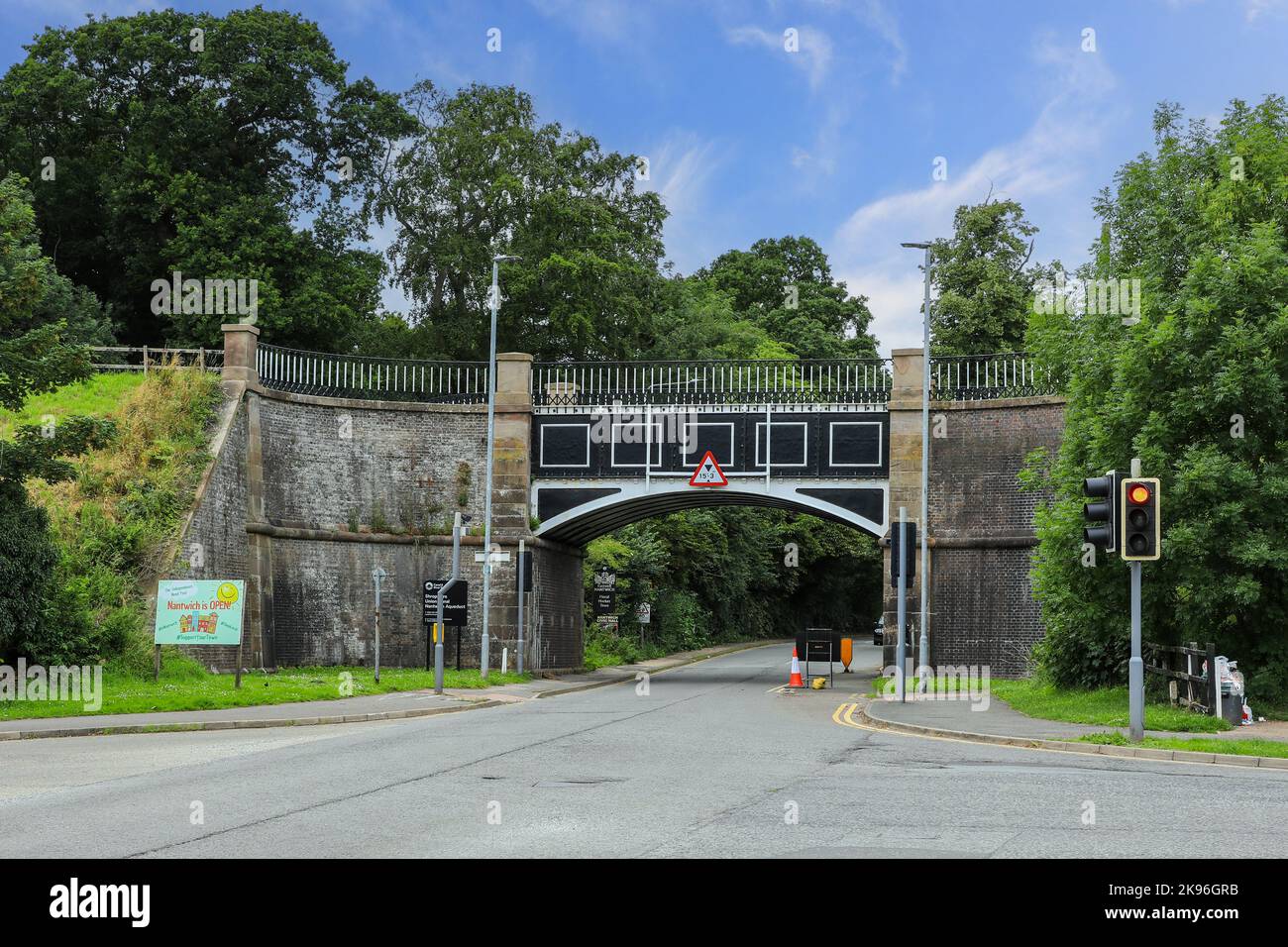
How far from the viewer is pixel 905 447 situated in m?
35.1

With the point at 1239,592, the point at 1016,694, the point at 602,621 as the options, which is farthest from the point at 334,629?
the point at 1239,592

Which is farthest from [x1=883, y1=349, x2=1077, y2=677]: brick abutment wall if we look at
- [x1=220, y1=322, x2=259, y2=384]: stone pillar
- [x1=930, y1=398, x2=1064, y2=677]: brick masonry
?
[x1=220, y1=322, x2=259, y2=384]: stone pillar

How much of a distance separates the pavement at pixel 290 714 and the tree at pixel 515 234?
77.0 feet

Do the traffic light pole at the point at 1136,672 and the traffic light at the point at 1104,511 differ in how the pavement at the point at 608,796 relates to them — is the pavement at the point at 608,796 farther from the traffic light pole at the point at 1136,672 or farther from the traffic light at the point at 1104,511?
the traffic light at the point at 1104,511

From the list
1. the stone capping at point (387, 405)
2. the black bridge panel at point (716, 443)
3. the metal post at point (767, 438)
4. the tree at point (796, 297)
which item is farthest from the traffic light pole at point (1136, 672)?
the tree at point (796, 297)

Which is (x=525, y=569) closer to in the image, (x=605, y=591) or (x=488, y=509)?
(x=488, y=509)

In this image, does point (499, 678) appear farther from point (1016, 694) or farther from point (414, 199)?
point (414, 199)

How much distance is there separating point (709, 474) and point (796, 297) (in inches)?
1963

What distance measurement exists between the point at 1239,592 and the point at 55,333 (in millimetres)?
19278

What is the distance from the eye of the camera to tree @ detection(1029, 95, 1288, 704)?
2003cm

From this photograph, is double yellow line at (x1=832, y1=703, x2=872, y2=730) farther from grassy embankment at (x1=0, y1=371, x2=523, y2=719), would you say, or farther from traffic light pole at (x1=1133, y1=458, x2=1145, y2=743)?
grassy embankment at (x1=0, y1=371, x2=523, y2=719)
